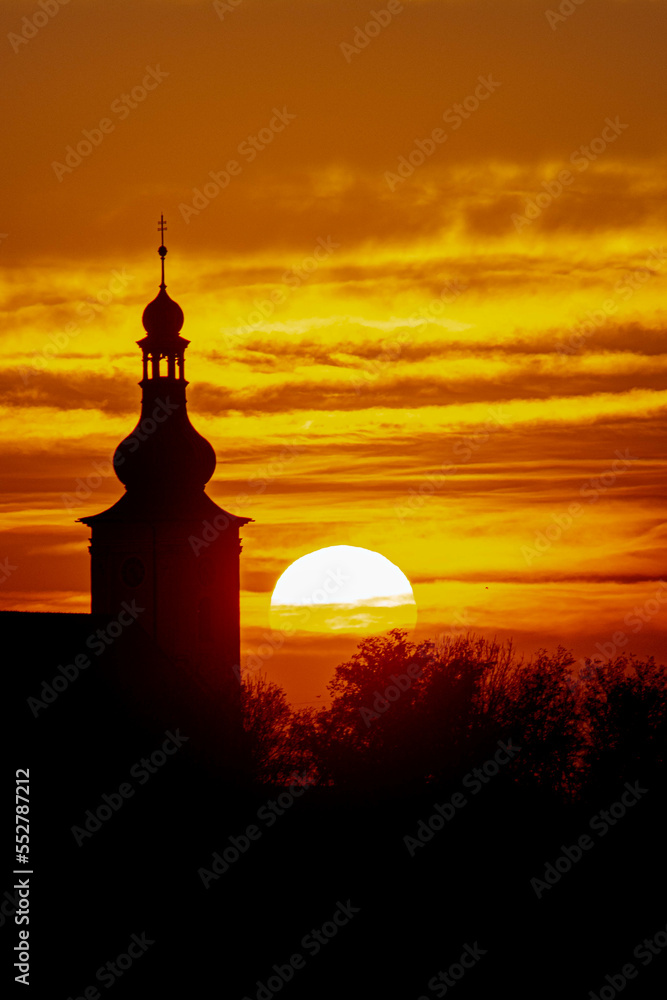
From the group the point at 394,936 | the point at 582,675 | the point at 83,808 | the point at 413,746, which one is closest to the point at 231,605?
the point at 582,675

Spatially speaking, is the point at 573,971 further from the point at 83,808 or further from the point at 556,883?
the point at 83,808

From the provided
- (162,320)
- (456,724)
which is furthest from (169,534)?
(456,724)

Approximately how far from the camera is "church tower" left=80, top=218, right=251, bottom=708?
238 ft

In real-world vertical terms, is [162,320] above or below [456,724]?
above

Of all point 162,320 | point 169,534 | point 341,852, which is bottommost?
point 341,852

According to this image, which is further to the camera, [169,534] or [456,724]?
[169,534]

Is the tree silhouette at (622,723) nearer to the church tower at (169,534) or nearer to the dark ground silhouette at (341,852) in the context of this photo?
the dark ground silhouette at (341,852)

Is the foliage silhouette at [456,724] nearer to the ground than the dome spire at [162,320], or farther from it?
nearer to the ground

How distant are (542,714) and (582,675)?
15.0ft

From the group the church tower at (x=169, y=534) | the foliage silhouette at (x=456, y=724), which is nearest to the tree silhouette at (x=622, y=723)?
the foliage silhouette at (x=456, y=724)

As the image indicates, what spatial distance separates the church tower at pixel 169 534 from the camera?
238 ft

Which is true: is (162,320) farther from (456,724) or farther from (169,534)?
(456,724)

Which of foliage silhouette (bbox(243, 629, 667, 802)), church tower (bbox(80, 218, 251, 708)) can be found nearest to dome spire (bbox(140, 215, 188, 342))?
church tower (bbox(80, 218, 251, 708))

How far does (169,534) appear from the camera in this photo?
73.2 metres
